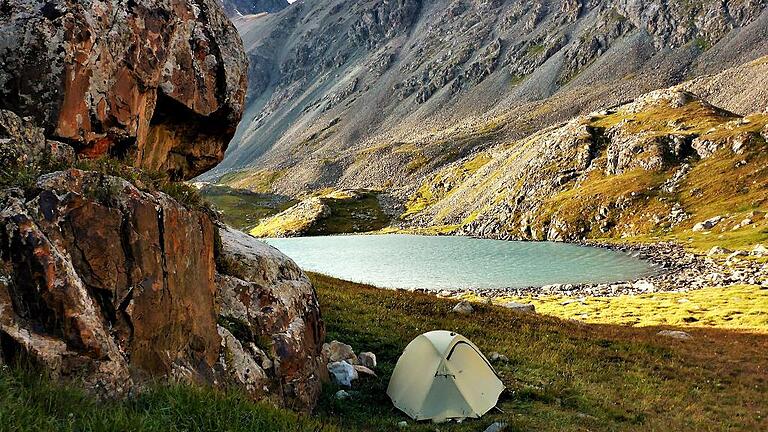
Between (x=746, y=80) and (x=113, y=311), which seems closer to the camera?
(x=113, y=311)

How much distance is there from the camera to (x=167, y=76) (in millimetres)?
15234

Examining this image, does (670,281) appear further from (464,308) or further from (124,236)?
(124,236)

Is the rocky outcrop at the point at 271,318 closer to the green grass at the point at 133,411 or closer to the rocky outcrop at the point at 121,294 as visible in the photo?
the rocky outcrop at the point at 121,294

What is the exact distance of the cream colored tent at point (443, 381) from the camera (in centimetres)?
1645

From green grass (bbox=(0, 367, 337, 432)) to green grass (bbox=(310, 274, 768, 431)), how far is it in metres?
6.11

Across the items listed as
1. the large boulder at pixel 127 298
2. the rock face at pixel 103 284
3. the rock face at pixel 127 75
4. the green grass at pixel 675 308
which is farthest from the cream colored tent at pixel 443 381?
the green grass at pixel 675 308

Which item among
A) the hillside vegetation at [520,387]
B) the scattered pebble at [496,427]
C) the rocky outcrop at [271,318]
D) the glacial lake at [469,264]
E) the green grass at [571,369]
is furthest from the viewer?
the glacial lake at [469,264]

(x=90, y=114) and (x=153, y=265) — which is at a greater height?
(x=90, y=114)

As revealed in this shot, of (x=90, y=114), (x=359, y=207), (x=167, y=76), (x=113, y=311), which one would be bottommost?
(x=359, y=207)

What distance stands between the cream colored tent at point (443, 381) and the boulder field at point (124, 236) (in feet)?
10.7

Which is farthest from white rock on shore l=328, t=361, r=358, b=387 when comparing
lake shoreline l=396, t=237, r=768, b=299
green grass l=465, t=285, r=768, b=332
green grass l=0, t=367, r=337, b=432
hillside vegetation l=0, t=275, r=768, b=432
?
lake shoreline l=396, t=237, r=768, b=299

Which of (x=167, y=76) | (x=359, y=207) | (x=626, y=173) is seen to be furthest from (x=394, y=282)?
(x=359, y=207)

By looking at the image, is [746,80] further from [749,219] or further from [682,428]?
[682,428]

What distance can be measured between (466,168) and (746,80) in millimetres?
98176
